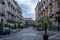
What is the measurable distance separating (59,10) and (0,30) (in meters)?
25.8

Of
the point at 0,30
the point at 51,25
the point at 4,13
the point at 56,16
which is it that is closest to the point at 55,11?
the point at 56,16

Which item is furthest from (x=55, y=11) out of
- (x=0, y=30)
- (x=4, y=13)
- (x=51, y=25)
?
(x=0, y=30)

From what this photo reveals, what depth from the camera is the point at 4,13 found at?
190 ft

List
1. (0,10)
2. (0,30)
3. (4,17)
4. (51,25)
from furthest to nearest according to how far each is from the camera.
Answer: (51,25), (4,17), (0,10), (0,30)

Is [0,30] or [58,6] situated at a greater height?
[58,6]

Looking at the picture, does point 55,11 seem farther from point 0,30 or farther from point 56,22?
point 0,30

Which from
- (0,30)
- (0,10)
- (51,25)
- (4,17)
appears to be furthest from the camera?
(51,25)

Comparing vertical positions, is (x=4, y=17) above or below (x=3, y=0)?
below

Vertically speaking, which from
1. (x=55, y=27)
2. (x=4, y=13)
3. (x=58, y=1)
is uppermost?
(x=58, y=1)

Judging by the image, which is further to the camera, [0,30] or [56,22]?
[56,22]

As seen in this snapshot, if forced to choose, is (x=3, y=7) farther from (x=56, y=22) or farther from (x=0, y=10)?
(x=56, y=22)

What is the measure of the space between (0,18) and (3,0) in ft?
17.9

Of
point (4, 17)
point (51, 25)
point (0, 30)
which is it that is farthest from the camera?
point (51, 25)

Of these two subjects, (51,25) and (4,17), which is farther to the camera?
(51,25)
